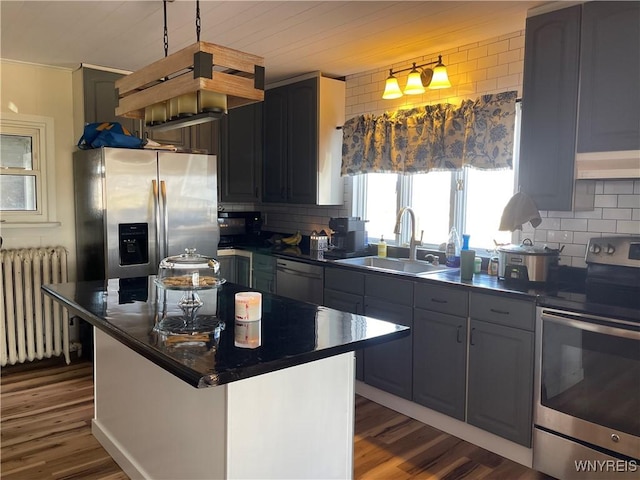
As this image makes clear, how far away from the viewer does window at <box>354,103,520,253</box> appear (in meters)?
3.46

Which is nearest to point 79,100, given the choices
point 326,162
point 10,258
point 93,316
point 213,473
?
point 10,258

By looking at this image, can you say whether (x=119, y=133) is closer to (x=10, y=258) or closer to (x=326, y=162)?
(x=10, y=258)

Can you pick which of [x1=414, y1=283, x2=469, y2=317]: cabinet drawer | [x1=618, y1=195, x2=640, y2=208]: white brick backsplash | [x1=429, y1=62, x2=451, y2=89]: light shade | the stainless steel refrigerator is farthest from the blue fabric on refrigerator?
[x1=618, y1=195, x2=640, y2=208]: white brick backsplash

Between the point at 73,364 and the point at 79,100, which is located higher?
the point at 79,100

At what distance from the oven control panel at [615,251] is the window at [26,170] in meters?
3.90

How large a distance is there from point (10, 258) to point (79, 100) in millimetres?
1347

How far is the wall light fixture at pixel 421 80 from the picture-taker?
3.34 meters

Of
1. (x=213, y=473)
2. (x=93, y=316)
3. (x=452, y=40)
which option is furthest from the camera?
(x=452, y=40)

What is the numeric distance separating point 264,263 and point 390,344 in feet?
4.83

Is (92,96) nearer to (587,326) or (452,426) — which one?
(452,426)

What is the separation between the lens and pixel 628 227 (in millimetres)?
2762

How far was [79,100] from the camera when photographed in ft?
13.7

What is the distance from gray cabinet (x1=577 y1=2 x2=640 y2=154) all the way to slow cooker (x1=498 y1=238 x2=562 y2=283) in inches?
22.2

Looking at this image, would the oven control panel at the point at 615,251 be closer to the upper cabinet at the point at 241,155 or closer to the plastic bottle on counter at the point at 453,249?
the plastic bottle on counter at the point at 453,249
